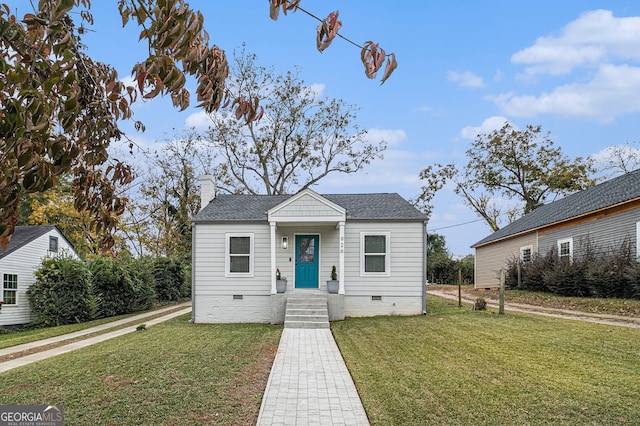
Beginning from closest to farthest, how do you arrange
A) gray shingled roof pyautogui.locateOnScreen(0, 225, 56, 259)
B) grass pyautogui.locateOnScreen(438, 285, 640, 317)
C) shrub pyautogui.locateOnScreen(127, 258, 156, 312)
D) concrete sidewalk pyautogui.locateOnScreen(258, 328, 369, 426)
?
concrete sidewalk pyautogui.locateOnScreen(258, 328, 369, 426), grass pyautogui.locateOnScreen(438, 285, 640, 317), gray shingled roof pyautogui.locateOnScreen(0, 225, 56, 259), shrub pyautogui.locateOnScreen(127, 258, 156, 312)

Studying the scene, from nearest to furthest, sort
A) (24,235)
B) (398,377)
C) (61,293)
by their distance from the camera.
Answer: (398,377) < (61,293) < (24,235)

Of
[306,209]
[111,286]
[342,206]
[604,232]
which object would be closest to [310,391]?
[306,209]

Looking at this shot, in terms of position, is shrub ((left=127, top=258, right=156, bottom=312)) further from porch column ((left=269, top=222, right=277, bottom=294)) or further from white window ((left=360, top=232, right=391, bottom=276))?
white window ((left=360, top=232, right=391, bottom=276))

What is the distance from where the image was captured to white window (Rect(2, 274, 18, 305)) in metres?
17.5

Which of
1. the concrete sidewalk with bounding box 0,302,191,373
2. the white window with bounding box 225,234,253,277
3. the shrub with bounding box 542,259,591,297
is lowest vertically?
the concrete sidewalk with bounding box 0,302,191,373

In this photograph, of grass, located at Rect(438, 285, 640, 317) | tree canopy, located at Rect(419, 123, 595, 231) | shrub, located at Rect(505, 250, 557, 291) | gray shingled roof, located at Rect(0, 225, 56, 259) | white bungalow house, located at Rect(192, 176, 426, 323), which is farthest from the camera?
tree canopy, located at Rect(419, 123, 595, 231)

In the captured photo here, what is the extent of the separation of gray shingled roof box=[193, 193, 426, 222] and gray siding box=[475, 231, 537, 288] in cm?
963

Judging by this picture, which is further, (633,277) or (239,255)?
(239,255)

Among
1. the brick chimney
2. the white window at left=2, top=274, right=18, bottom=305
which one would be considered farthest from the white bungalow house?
the white window at left=2, top=274, right=18, bottom=305

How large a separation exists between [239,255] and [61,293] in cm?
733

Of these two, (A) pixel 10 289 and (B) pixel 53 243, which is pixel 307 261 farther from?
(B) pixel 53 243

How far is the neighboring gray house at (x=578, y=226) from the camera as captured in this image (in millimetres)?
16055

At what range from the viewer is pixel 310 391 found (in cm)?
649

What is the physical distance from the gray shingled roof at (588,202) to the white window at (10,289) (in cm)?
2174
